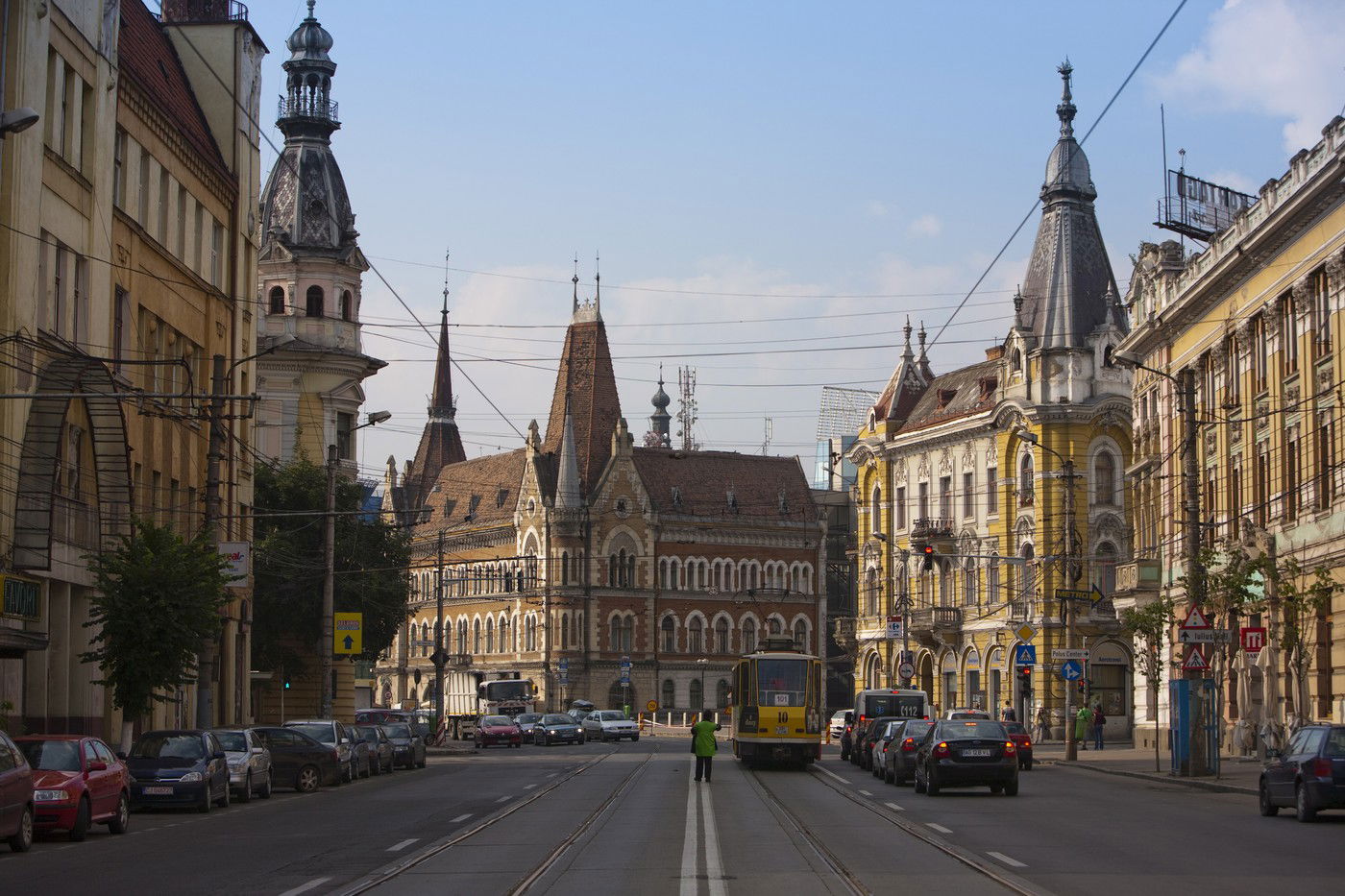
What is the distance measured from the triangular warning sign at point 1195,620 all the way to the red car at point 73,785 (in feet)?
65.8

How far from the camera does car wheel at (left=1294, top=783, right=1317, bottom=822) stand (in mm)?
24406

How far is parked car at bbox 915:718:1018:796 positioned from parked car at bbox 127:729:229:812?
11736 mm

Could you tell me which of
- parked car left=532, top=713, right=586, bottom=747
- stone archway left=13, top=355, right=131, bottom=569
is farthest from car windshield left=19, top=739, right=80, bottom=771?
parked car left=532, top=713, right=586, bottom=747

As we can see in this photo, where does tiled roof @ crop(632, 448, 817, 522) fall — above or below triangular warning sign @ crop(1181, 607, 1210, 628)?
above

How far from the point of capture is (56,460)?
3544 cm

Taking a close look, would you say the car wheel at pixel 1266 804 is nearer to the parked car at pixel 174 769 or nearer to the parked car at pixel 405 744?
the parked car at pixel 174 769

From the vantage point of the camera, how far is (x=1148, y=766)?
44.3 m

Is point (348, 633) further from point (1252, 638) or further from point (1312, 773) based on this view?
point (1312, 773)

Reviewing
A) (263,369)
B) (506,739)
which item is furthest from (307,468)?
(506,739)

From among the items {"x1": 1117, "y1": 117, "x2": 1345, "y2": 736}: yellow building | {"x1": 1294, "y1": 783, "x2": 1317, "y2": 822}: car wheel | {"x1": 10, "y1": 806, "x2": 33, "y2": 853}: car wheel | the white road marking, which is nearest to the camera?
the white road marking

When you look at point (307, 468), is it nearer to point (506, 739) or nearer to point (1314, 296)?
point (506, 739)

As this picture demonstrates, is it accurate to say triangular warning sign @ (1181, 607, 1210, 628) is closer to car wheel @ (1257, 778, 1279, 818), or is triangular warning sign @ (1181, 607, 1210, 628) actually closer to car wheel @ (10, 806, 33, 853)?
car wheel @ (1257, 778, 1279, 818)

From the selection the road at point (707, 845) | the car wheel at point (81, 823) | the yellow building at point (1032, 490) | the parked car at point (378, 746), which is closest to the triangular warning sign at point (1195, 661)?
the road at point (707, 845)

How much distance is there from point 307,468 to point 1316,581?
37011 mm
